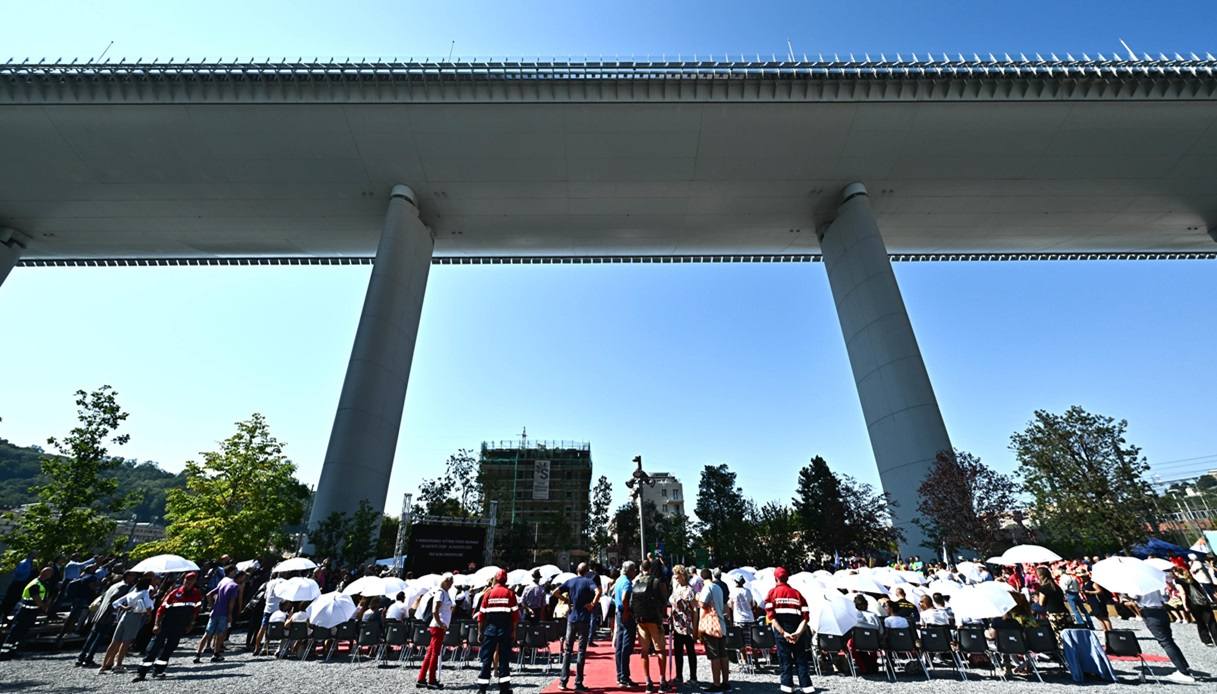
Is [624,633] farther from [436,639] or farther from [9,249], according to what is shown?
[9,249]

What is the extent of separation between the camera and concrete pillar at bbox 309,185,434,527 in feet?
73.5

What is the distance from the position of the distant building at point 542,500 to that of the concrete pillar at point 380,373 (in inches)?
1111

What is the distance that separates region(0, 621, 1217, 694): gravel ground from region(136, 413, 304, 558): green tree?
22.0 m

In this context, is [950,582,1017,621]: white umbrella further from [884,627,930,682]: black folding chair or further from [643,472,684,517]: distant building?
[643,472,684,517]: distant building

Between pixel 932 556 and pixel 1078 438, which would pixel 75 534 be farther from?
pixel 1078 438

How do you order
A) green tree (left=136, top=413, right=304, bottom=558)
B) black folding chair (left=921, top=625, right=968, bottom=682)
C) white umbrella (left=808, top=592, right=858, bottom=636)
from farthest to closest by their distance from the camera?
green tree (left=136, top=413, right=304, bottom=558)
black folding chair (left=921, top=625, right=968, bottom=682)
white umbrella (left=808, top=592, right=858, bottom=636)

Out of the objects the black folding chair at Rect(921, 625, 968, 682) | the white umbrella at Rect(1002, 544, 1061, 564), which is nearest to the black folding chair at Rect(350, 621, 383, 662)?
the black folding chair at Rect(921, 625, 968, 682)

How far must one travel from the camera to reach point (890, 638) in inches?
334

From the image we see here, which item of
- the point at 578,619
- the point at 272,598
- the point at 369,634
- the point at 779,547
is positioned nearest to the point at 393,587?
the point at 369,634

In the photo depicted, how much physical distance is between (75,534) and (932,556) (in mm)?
29087

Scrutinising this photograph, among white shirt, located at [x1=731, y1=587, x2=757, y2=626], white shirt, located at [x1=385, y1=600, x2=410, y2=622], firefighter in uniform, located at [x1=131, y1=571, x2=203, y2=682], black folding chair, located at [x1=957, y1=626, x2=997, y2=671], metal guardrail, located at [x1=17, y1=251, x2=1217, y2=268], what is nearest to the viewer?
black folding chair, located at [x1=957, y1=626, x2=997, y2=671]

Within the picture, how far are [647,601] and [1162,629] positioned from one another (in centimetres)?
733

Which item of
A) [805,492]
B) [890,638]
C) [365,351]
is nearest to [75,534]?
[365,351]

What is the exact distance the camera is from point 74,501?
15516mm
